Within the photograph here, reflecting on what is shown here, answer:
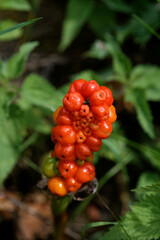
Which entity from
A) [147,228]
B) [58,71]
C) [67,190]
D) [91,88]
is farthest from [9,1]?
[147,228]

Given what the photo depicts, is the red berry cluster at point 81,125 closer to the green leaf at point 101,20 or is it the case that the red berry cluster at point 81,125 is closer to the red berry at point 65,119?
the red berry at point 65,119

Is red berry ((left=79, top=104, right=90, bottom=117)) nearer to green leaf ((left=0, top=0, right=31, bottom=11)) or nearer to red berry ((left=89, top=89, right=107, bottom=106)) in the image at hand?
red berry ((left=89, top=89, right=107, bottom=106))

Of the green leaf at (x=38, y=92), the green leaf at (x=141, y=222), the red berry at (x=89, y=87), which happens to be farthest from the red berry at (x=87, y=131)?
the green leaf at (x=38, y=92)

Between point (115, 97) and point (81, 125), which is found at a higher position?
point (81, 125)

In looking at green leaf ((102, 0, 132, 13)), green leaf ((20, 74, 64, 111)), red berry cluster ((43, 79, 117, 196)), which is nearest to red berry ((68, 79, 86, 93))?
red berry cluster ((43, 79, 117, 196))

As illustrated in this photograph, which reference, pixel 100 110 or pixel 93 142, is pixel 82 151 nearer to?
pixel 93 142

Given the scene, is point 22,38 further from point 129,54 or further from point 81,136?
point 81,136

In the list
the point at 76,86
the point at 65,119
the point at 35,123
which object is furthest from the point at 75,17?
the point at 65,119
